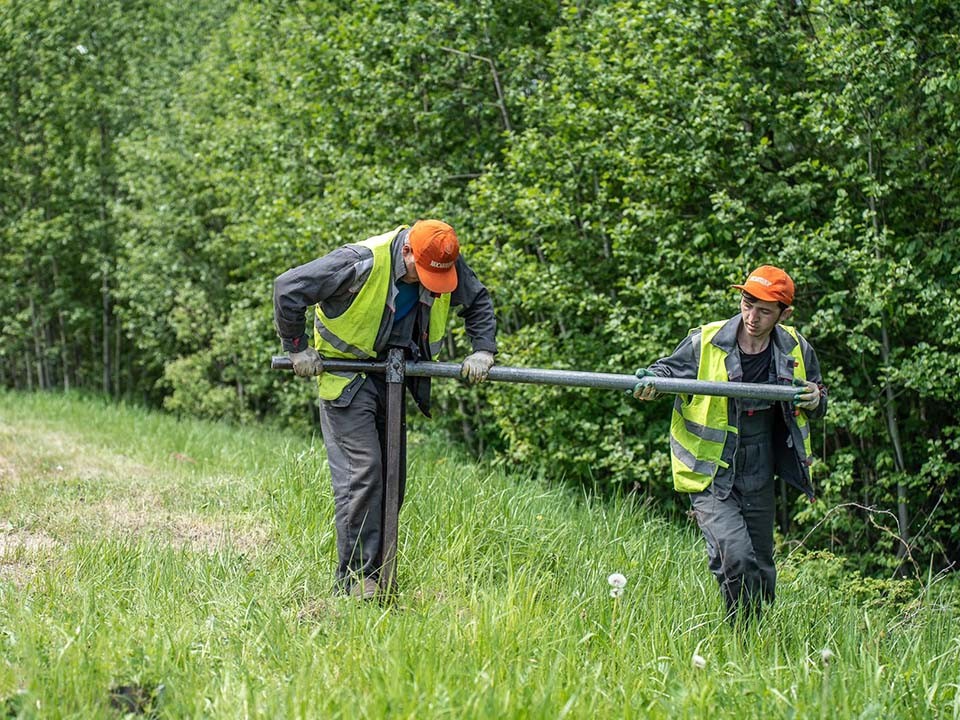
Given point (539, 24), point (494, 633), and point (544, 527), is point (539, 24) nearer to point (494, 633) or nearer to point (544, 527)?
point (544, 527)

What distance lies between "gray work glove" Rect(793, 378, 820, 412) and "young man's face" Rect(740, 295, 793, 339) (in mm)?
351

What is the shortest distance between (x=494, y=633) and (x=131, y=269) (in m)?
15.4

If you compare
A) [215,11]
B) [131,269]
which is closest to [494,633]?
[131,269]

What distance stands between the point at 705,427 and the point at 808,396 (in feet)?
1.71

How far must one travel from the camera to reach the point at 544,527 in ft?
20.2

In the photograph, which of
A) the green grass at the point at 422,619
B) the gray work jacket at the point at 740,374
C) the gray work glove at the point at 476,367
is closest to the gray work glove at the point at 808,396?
the gray work jacket at the point at 740,374

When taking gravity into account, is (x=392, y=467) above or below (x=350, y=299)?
below

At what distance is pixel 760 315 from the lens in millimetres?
4953

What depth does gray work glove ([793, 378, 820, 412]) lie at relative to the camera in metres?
4.72

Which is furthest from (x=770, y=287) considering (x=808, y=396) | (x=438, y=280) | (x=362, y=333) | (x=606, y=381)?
(x=362, y=333)

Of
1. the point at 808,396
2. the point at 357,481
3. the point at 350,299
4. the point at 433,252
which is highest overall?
the point at 433,252

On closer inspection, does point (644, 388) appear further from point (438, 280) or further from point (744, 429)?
point (438, 280)

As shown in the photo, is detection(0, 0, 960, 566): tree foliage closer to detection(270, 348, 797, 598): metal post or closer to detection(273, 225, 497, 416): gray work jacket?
detection(270, 348, 797, 598): metal post

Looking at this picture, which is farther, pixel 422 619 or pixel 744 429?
pixel 744 429
